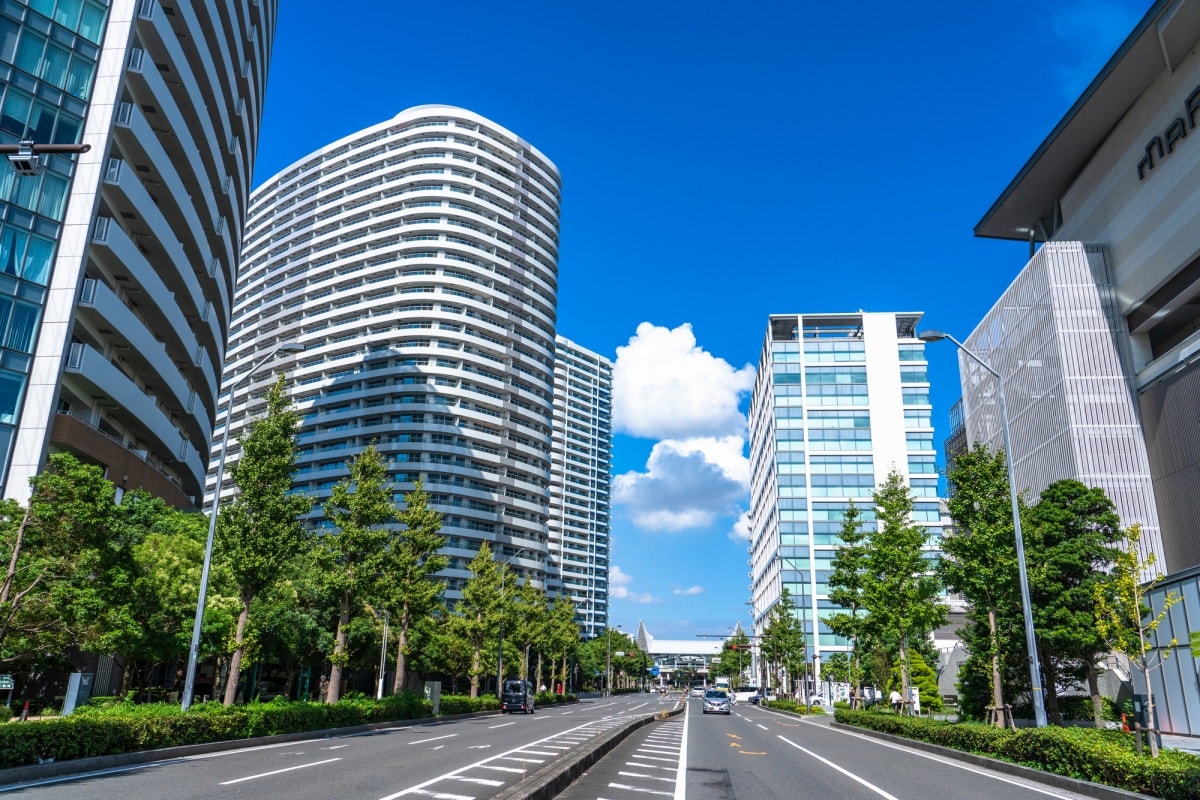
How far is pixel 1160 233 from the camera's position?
137 ft

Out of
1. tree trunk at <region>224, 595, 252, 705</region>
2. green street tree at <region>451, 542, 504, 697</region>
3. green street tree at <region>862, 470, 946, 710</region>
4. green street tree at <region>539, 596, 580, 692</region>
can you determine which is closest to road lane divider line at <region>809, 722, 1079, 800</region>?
green street tree at <region>862, 470, 946, 710</region>

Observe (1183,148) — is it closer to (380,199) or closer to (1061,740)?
(1061,740)

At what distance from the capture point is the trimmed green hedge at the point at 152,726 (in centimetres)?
1404

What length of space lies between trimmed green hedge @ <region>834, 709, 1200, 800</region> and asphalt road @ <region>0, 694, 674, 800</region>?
10.2m

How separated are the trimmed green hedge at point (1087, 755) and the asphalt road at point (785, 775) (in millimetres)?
773

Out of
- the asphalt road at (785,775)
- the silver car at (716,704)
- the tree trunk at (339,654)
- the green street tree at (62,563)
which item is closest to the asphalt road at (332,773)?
the asphalt road at (785,775)

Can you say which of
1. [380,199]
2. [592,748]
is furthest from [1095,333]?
[380,199]

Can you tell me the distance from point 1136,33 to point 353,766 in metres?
49.3

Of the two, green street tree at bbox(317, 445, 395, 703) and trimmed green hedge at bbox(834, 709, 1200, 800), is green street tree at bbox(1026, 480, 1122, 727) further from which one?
green street tree at bbox(317, 445, 395, 703)

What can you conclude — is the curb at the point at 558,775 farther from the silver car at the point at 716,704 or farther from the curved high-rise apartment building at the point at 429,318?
the curved high-rise apartment building at the point at 429,318

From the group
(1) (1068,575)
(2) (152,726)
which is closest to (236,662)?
(2) (152,726)

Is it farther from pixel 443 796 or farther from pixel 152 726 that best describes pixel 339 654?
pixel 443 796

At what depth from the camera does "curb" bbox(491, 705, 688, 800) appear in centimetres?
1003

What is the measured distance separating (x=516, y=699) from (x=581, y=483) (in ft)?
403
